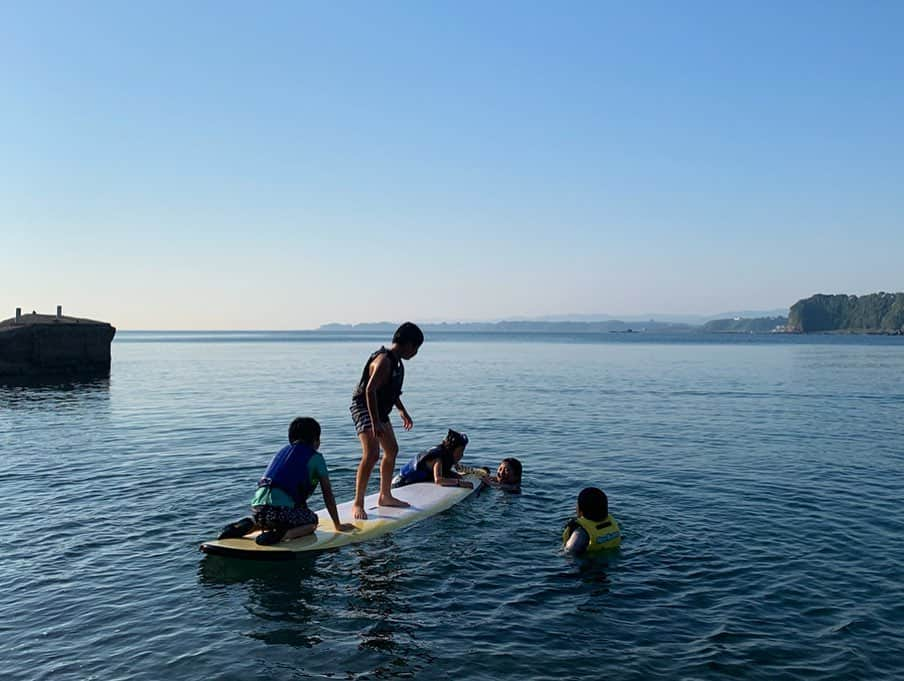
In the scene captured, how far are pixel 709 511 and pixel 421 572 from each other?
6.52 meters

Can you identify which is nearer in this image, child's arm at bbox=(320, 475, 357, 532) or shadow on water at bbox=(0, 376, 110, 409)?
child's arm at bbox=(320, 475, 357, 532)

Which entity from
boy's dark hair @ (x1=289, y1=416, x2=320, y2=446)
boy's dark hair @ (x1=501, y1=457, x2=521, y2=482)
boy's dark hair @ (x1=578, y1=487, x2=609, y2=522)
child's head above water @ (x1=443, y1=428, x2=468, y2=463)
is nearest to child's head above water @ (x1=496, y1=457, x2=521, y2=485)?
boy's dark hair @ (x1=501, y1=457, x2=521, y2=482)

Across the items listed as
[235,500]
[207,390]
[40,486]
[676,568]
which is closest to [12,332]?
[207,390]

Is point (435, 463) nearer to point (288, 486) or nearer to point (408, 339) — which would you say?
point (408, 339)

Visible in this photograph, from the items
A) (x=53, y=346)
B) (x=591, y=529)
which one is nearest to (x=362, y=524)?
(x=591, y=529)

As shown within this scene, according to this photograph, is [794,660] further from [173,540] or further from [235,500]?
[235,500]

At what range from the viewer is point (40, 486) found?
1556 centimetres

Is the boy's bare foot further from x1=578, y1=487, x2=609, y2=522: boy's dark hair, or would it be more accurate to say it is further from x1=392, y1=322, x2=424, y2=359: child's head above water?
x1=578, y1=487, x2=609, y2=522: boy's dark hair

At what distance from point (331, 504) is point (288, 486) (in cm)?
94

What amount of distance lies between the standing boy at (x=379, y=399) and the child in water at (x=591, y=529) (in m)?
3.42

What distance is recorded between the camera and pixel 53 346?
51719 mm

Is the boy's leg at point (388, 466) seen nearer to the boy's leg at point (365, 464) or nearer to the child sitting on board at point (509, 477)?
the boy's leg at point (365, 464)

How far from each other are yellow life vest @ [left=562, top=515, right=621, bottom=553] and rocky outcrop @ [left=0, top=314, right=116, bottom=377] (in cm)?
5113

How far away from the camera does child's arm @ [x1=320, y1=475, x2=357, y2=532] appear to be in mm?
10291
